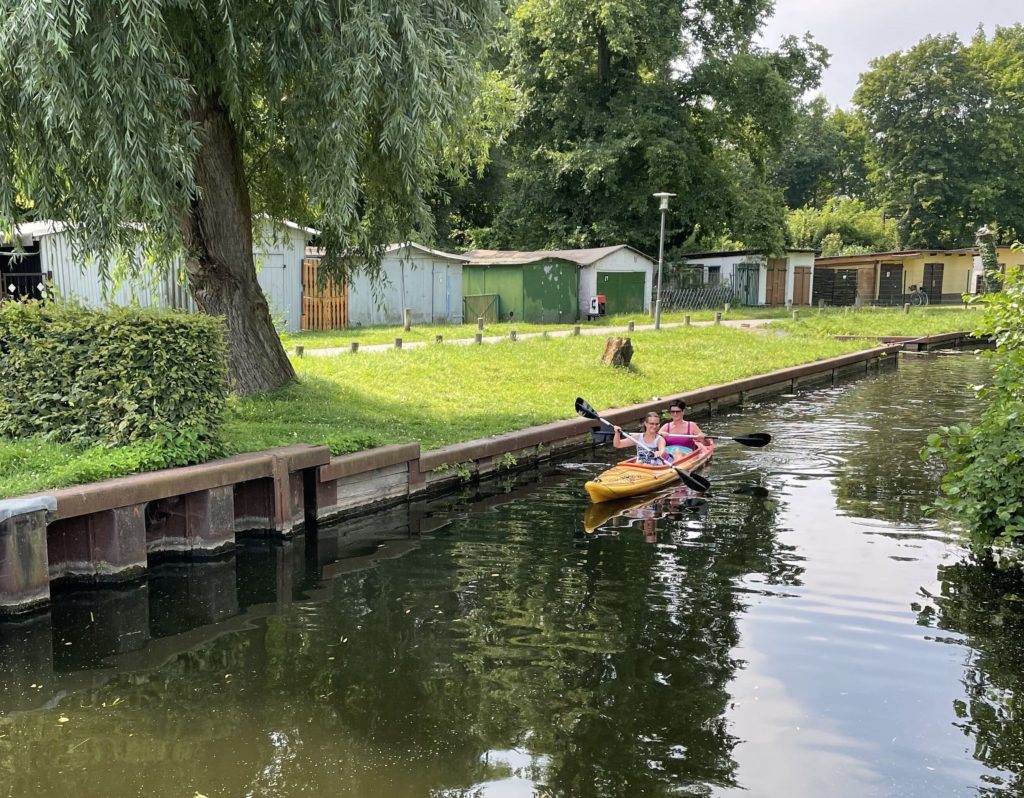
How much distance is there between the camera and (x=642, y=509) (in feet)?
36.7

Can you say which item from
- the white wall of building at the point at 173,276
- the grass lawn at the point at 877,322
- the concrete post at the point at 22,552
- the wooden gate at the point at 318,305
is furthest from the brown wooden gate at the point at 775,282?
the concrete post at the point at 22,552

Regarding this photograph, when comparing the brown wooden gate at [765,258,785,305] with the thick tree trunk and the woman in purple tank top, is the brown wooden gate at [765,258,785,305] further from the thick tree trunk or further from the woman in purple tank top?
the thick tree trunk

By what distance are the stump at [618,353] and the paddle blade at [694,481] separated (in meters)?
7.85

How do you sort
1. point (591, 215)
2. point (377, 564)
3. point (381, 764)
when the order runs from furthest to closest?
point (591, 215), point (377, 564), point (381, 764)

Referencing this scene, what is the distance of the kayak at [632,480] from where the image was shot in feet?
36.7

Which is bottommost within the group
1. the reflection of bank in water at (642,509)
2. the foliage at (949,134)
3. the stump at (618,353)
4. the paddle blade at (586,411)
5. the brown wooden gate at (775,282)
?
the reflection of bank in water at (642,509)

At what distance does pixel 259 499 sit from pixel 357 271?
5280 millimetres

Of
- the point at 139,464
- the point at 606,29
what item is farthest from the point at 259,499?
the point at 606,29

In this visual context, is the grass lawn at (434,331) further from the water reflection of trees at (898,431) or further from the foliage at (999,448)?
the foliage at (999,448)

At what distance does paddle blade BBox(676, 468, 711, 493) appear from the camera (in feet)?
37.6

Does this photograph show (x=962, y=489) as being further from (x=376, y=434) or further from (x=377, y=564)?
(x=376, y=434)

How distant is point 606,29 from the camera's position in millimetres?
37500

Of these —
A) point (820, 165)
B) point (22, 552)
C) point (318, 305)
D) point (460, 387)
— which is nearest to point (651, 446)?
point (460, 387)

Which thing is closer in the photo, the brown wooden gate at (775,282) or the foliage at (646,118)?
the foliage at (646,118)
